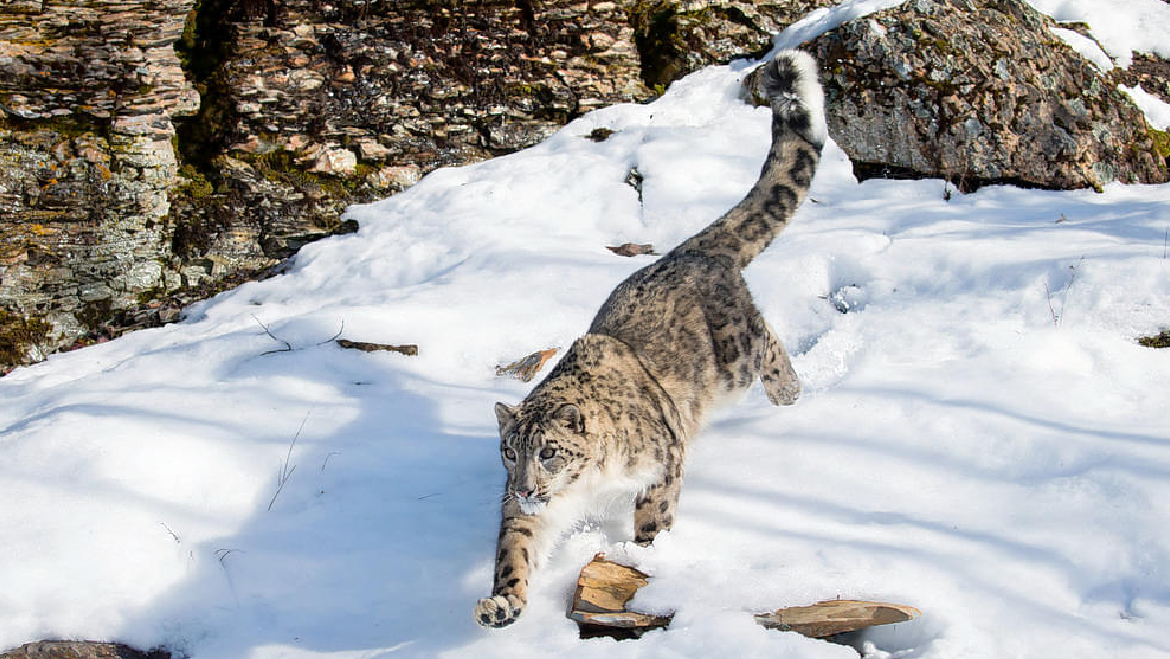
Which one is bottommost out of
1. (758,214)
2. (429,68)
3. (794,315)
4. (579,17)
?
(794,315)

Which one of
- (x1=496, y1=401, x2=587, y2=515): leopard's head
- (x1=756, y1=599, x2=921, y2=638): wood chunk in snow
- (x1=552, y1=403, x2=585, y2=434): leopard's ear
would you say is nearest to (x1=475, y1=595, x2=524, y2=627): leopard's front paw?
(x1=496, y1=401, x2=587, y2=515): leopard's head

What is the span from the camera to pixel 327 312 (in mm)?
6734

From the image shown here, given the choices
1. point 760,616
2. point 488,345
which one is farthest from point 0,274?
point 760,616

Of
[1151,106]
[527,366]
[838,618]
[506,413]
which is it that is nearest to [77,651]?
[506,413]

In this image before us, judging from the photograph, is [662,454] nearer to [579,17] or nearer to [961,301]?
[961,301]

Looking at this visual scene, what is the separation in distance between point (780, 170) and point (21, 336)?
7756 mm

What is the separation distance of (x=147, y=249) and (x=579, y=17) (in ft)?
19.8

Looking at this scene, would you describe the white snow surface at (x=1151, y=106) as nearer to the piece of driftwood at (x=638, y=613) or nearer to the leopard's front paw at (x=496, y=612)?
the piece of driftwood at (x=638, y=613)

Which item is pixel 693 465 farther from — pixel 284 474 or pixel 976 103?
pixel 976 103

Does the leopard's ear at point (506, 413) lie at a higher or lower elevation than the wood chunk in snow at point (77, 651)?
higher

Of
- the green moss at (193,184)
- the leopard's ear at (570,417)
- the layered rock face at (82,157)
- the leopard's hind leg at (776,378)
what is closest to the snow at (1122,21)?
the leopard's hind leg at (776,378)

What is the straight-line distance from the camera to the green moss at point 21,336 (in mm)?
8062

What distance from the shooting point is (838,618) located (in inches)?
114

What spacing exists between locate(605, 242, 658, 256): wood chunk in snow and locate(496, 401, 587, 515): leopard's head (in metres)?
4.18
